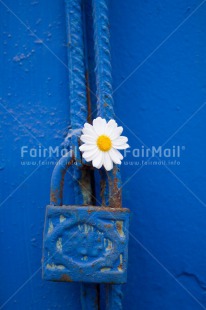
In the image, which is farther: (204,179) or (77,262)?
(204,179)

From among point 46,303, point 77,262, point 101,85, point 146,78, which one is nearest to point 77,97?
point 101,85

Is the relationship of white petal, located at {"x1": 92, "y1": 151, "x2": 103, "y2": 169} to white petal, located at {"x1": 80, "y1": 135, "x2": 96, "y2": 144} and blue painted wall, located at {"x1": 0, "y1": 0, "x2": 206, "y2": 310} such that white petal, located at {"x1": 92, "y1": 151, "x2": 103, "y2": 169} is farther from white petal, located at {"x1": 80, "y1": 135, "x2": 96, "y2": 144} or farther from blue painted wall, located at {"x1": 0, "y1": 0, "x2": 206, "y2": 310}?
blue painted wall, located at {"x1": 0, "y1": 0, "x2": 206, "y2": 310}

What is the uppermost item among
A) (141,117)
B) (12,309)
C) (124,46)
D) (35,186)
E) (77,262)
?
(124,46)

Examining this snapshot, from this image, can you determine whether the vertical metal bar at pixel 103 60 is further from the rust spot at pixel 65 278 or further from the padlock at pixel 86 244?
the rust spot at pixel 65 278

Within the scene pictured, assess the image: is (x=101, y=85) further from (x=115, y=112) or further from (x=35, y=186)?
(x=35, y=186)

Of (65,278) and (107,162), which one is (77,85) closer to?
(107,162)

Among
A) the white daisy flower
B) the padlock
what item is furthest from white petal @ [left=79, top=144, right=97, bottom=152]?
the padlock

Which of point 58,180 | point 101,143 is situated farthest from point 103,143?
point 58,180

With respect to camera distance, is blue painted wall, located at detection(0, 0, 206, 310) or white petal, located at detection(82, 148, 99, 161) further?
blue painted wall, located at detection(0, 0, 206, 310)
